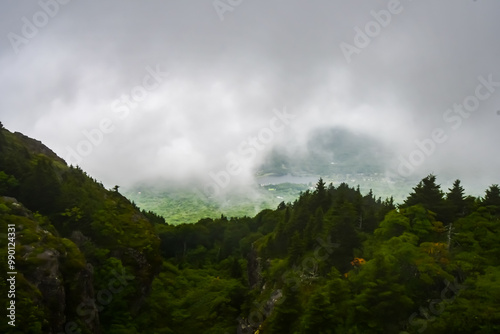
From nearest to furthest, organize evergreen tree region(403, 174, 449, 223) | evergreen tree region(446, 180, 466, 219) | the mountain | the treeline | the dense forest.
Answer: the treeline, the dense forest, the mountain, evergreen tree region(446, 180, 466, 219), evergreen tree region(403, 174, 449, 223)

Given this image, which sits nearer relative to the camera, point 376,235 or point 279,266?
point 376,235

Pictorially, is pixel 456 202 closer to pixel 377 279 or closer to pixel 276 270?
pixel 377 279

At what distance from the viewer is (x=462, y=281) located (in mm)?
24594

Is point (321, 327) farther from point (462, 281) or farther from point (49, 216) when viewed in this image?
point (49, 216)

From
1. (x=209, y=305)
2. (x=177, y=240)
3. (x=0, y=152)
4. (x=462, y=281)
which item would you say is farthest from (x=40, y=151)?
(x=462, y=281)

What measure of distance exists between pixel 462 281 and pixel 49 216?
50982mm

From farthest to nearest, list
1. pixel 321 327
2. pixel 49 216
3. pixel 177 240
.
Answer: pixel 177 240 < pixel 49 216 < pixel 321 327

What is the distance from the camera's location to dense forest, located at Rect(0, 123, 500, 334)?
23.3 metres

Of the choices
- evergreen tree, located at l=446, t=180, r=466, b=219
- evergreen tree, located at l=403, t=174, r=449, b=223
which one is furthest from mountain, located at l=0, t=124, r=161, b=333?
evergreen tree, located at l=446, t=180, r=466, b=219

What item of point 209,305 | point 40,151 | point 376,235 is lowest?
point 209,305

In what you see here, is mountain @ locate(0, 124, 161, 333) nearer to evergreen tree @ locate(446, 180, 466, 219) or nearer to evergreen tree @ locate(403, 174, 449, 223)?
evergreen tree @ locate(403, 174, 449, 223)

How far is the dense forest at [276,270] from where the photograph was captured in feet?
76.4

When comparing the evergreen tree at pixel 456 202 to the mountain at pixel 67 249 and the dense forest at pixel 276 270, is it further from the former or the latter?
the mountain at pixel 67 249

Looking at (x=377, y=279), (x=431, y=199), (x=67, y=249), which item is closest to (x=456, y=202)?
(x=431, y=199)
